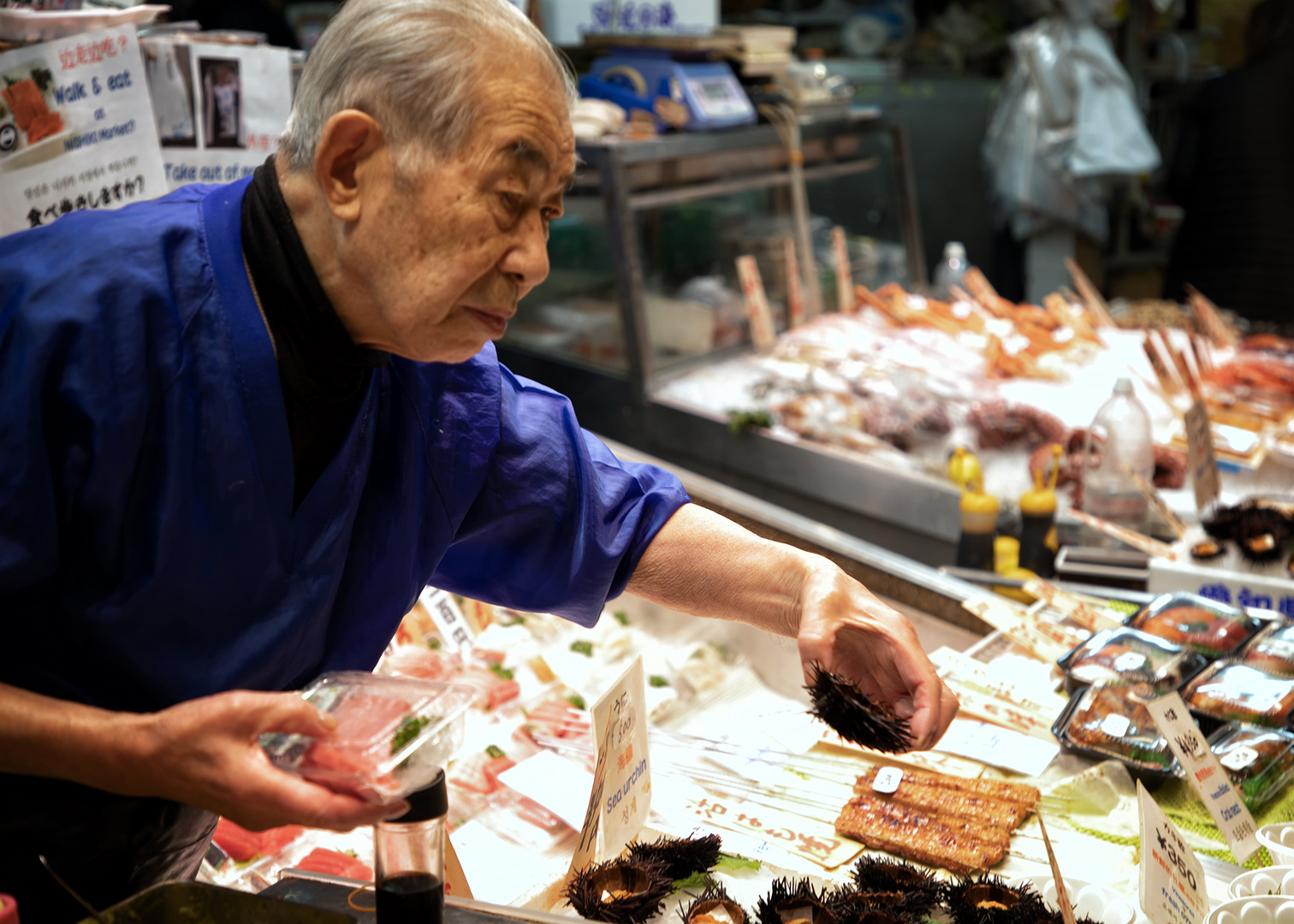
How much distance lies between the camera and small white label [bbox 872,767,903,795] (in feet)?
6.30

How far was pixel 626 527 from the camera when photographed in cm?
160

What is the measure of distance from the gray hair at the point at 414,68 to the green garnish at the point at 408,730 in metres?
0.57

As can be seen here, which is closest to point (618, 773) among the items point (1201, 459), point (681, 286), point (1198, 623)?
point (1198, 623)

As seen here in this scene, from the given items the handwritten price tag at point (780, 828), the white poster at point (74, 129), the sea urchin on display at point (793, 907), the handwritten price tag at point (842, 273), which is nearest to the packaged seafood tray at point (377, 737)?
the sea urchin on display at point (793, 907)

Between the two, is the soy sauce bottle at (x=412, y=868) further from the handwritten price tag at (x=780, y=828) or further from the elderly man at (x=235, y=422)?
the handwritten price tag at (x=780, y=828)

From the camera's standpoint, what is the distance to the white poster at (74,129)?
2.10 m

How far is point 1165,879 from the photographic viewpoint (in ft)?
5.03

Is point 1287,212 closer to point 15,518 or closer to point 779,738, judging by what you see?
point 779,738

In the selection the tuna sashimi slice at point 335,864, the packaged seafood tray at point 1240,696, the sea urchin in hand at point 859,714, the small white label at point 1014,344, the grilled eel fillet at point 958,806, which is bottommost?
the small white label at point 1014,344

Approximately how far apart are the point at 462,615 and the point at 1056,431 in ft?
7.40

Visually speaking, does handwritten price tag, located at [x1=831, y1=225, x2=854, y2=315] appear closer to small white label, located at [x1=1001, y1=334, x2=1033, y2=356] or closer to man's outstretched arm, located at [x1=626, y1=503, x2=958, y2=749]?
small white label, located at [x1=1001, y1=334, x2=1033, y2=356]

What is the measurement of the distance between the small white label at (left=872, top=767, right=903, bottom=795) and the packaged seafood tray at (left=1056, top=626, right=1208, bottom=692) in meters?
0.48

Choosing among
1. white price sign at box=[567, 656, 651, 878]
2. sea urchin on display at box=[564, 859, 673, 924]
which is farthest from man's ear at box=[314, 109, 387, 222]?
sea urchin on display at box=[564, 859, 673, 924]

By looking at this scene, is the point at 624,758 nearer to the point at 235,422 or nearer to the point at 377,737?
the point at 377,737
